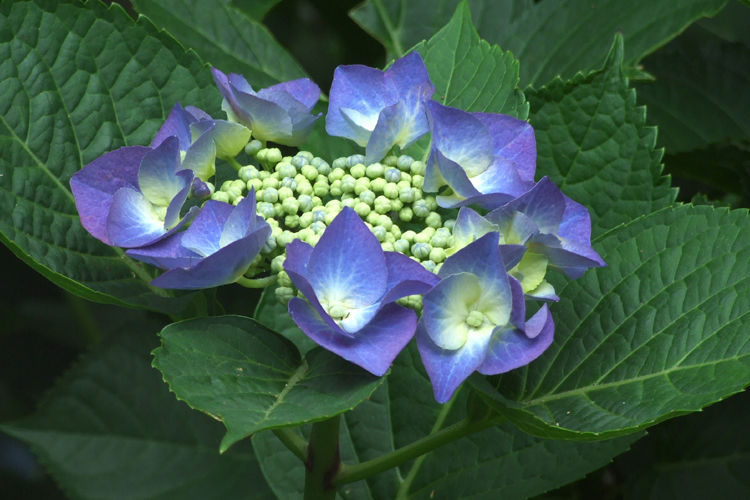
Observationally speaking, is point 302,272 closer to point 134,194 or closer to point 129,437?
point 134,194

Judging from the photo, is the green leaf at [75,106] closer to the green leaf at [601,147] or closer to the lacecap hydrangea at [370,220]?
the lacecap hydrangea at [370,220]

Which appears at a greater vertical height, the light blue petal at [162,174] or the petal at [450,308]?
the light blue petal at [162,174]

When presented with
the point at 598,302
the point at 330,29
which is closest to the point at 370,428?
the point at 598,302

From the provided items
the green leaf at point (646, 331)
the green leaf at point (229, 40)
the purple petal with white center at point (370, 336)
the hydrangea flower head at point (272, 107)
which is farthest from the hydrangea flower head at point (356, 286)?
the green leaf at point (229, 40)

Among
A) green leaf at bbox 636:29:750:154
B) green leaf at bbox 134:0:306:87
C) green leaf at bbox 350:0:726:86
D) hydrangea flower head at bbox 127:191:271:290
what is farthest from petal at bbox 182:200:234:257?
green leaf at bbox 636:29:750:154

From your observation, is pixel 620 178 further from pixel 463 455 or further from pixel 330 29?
pixel 330 29

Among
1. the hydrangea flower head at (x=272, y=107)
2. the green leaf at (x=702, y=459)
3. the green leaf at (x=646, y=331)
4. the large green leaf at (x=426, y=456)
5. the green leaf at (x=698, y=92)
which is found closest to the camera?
the green leaf at (x=646, y=331)
